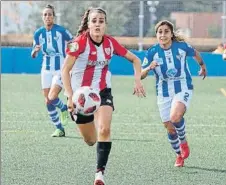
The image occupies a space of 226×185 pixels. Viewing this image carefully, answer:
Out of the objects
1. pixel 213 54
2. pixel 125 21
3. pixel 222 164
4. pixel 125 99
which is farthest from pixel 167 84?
pixel 125 21

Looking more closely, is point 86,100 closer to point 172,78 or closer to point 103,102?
point 103,102

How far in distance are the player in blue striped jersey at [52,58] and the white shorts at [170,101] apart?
2560 mm

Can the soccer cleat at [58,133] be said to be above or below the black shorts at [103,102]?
below

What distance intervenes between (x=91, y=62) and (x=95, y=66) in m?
0.06

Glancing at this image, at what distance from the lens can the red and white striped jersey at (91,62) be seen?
777 cm

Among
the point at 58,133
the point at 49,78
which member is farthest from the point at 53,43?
the point at 58,133

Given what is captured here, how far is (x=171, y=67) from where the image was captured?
8.93 metres

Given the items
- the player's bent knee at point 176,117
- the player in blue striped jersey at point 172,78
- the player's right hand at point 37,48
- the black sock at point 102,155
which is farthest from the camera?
the player's right hand at point 37,48

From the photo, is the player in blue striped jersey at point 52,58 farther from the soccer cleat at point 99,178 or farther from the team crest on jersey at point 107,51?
the soccer cleat at point 99,178

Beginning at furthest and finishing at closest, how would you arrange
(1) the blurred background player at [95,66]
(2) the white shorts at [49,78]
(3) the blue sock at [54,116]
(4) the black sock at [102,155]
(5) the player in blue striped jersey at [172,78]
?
(2) the white shorts at [49,78] → (3) the blue sock at [54,116] → (5) the player in blue striped jersey at [172,78] → (1) the blurred background player at [95,66] → (4) the black sock at [102,155]

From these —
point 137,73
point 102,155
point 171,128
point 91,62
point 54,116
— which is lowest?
point 54,116

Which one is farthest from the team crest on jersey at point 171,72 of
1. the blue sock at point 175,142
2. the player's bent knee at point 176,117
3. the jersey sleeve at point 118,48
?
the jersey sleeve at point 118,48

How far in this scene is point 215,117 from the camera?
45.4 feet

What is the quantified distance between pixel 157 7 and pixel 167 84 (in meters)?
17.7
